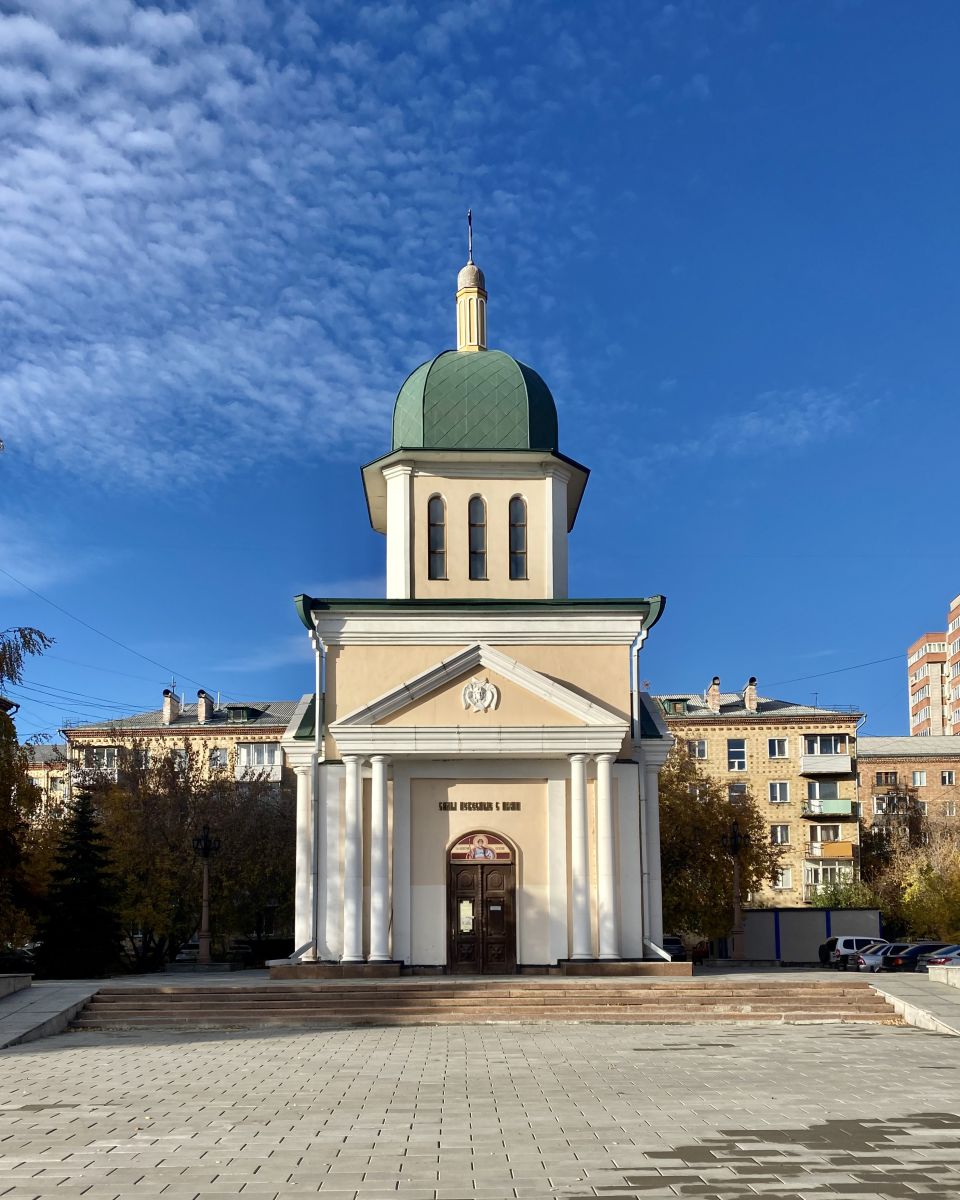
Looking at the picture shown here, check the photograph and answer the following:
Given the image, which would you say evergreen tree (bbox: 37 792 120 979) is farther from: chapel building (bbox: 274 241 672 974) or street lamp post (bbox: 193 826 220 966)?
chapel building (bbox: 274 241 672 974)

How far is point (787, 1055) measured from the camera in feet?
56.2

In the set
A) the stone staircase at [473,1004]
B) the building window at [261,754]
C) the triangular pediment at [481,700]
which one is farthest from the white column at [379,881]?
the building window at [261,754]

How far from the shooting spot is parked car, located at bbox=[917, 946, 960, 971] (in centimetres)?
3241

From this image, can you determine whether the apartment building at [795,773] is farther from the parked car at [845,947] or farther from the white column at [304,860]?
the white column at [304,860]

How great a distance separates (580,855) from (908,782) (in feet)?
184

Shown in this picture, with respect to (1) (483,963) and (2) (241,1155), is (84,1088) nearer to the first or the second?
(2) (241,1155)

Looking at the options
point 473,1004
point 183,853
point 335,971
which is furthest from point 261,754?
point 473,1004

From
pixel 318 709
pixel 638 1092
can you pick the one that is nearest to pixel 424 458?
pixel 318 709

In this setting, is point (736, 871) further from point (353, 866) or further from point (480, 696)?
point (353, 866)

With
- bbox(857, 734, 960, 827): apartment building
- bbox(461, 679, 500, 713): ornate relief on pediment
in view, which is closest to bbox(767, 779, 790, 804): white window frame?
bbox(857, 734, 960, 827): apartment building

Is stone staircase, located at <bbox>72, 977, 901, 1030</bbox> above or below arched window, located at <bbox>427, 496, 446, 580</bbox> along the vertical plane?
below

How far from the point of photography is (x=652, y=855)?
2744 centimetres

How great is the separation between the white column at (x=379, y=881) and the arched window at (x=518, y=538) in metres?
6.19

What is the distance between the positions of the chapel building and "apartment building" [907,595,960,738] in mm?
87005
